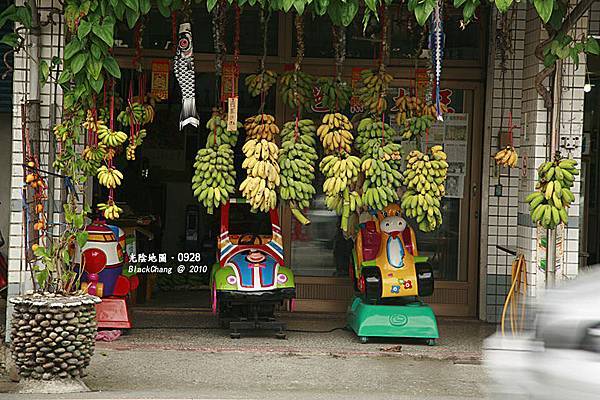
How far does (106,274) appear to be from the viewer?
998 centimetres

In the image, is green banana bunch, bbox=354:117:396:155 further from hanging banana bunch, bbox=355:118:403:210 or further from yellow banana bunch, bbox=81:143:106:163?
yellow banana bunch, bbox=81:143:106:163

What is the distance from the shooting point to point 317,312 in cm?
1141

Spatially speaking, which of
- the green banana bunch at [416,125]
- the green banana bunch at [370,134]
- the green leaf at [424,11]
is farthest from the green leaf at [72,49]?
the green banana bunch at [416,125]

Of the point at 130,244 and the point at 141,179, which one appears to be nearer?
the point at 130,244

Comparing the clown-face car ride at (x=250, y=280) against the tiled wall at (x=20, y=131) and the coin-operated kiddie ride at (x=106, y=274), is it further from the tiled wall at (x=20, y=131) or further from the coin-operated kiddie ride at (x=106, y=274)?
the tiled wall at (x=20, y=131)

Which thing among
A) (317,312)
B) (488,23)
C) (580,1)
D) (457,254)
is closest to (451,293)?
(457,254)

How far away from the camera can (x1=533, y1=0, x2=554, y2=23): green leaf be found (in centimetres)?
834

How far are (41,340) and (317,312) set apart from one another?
4.26 meters

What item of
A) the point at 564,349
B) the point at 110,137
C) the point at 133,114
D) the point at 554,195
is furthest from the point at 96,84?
the point at 564,349

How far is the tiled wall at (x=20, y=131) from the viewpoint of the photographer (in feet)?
30.6

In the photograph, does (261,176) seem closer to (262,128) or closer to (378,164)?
(262,128)

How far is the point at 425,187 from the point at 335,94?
1317 millimetres

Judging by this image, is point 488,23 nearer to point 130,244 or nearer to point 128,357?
point 130,244

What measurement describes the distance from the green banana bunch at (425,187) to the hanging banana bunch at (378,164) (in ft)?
0.41
